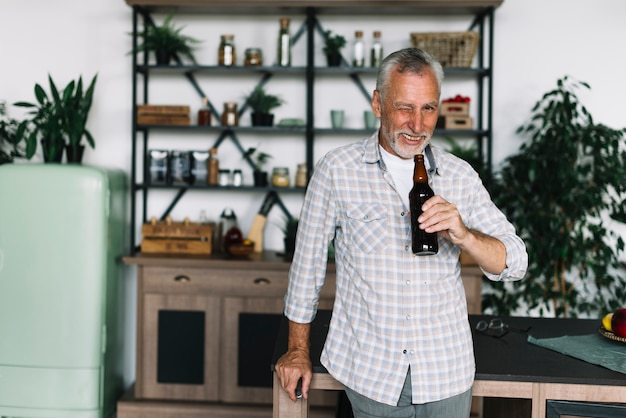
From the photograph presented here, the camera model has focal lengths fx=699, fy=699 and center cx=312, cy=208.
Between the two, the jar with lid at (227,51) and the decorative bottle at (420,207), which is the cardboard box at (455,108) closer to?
the jar with lid at (227,51)

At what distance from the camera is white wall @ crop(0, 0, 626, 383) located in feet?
13.5

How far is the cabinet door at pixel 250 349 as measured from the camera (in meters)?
3.75

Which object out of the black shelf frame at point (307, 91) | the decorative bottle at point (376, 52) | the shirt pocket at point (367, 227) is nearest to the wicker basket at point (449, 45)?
the black shelf frame at point (307, 91)

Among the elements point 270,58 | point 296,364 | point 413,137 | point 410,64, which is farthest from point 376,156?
point 270,58

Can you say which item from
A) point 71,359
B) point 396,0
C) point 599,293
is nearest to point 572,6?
point 396,0

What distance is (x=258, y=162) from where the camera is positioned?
13.6 feet

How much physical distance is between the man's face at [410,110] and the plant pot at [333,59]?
215cm

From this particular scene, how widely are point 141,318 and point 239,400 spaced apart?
2.28 ft

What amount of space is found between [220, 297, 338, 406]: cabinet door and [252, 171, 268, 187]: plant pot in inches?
27.1

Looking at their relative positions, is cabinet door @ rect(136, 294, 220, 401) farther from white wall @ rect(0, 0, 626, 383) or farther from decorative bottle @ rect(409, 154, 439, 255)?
decorative bottle @ rect(409, 154, 439, 255)

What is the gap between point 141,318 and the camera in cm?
380

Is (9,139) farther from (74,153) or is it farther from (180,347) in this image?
(180,347)

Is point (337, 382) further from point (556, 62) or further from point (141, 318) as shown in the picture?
point (556, 62)

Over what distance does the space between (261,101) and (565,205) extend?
1.79 meters
